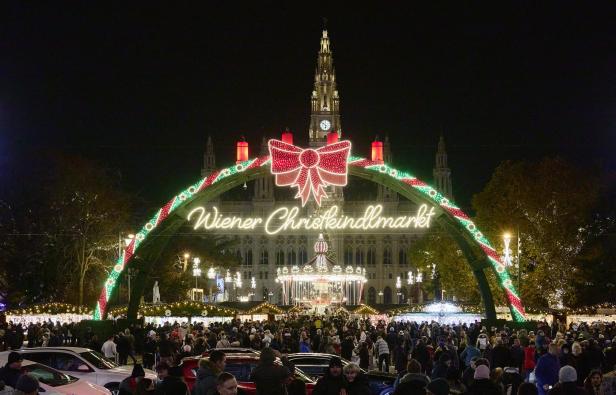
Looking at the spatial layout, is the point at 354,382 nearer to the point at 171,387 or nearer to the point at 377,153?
the point at 171,387

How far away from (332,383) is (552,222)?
39312 mm

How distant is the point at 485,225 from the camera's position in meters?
52.5

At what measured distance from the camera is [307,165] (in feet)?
101

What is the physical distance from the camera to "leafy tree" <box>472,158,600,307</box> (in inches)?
1860

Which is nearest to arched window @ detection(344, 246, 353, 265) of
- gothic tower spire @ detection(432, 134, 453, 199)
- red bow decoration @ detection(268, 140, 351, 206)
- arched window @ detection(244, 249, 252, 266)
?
arched window @ detection(244, 249, 252, 266)

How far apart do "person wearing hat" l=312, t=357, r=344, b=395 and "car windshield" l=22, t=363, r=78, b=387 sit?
614 centimetres

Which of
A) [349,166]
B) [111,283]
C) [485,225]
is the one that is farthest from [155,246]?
[485,225]

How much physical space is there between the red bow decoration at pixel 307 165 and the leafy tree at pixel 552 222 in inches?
749

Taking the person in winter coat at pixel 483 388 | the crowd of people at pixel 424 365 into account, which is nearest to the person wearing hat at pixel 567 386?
the crowd of people at pixel 424 365

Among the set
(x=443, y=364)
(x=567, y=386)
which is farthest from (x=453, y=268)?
(x=567, y=386)

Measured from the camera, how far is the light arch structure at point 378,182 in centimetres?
3017

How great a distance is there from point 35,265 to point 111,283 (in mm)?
18919

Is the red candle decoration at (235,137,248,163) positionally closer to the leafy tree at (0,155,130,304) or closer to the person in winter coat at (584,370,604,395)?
the leafy tree at (0,155,130,304)

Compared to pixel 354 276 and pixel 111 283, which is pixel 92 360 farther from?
pixel 354 276
